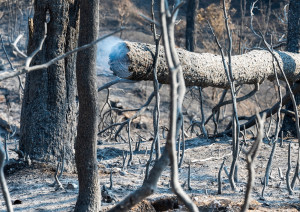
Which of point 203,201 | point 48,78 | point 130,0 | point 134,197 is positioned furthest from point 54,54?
point 130,0

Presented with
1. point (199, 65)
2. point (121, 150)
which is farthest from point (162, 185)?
point (121, 150)

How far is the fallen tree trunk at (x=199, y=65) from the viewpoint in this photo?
3.36 metres

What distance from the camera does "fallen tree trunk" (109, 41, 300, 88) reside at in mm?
3355

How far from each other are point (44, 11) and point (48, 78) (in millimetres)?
566

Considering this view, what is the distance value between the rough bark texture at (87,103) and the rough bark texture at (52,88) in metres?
1.17

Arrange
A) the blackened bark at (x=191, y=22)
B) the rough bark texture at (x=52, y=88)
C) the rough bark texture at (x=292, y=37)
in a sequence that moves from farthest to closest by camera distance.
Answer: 1. the blackened bark at (x=191, y=22)
2. the rough bark texture at (x=292, y=37)
3. the rough bark texture at (x=52, y=88)

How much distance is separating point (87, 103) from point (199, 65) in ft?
4.48

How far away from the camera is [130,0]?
20.9 meters

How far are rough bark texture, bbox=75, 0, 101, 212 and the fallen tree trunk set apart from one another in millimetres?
451

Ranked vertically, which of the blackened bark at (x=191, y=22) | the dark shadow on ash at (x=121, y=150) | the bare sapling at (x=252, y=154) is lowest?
the dark shadow on ash at (x=121, y=150)

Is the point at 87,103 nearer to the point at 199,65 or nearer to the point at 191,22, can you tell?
the point at 199,65

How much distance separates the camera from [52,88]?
4.09m

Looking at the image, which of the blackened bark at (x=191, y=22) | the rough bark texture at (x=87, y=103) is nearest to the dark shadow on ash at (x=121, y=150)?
the rough bark texture at (x=87, y=103)

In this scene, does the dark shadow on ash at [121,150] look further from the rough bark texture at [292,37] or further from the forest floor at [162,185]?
the rough bark texture at [292,37]
